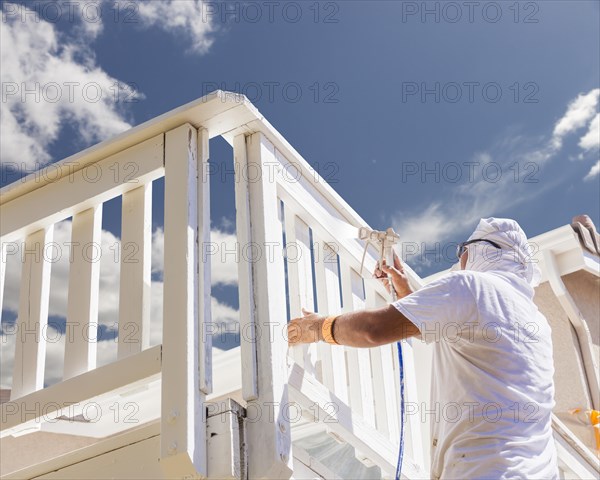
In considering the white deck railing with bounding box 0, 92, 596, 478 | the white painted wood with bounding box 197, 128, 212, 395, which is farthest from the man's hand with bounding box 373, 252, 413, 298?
the white painted wood with bounding box 197, 128, 212, 395

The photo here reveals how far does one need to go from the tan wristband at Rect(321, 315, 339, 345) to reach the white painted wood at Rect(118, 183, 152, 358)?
56cm

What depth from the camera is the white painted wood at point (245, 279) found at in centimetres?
220

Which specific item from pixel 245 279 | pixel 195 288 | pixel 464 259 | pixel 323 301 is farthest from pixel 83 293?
pixel 464 259

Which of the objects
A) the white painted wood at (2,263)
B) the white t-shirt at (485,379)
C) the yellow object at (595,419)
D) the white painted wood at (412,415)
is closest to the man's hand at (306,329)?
the white t-shirt at (485,379)

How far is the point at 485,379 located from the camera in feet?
7.72

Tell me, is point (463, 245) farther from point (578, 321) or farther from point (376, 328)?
point (578, 321)

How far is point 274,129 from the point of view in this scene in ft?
8.66

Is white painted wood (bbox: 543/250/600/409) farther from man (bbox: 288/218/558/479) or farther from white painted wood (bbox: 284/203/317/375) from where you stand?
white painted wood (bbox: 284/203/317/375)

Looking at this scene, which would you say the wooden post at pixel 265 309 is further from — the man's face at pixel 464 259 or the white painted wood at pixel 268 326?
the man's face at pixel 464 259

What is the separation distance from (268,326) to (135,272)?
50 cm

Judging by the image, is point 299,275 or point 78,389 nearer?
point 78,389

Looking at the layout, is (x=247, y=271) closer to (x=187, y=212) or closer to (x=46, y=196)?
(x=187, y=212)

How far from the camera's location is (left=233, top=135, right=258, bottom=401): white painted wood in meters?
2.20

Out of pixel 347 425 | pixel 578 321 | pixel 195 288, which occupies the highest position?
pixel 578 321
